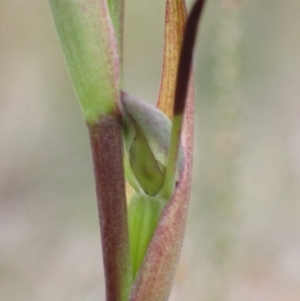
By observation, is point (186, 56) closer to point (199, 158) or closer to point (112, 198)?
point (112, 198)

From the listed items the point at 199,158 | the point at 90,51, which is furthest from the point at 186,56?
the point at 199,158

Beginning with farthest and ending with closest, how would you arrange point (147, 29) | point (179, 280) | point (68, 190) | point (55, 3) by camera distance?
point (147, 29) → point (68, 190) → point (179, 280) → point (55, 3)

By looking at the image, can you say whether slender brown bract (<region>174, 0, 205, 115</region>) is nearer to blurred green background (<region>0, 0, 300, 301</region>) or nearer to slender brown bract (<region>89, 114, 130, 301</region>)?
slender brown bract (<region>89, 114, 130, 301</region>)

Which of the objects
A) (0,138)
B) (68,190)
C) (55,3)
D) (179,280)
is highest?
(55,3)

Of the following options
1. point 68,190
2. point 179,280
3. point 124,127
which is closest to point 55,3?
point 124,127

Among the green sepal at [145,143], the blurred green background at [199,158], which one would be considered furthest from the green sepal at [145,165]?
the blurred green background at [199,158]

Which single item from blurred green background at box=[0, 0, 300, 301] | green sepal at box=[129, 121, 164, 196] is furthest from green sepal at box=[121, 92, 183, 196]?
blurred green background at box=[0, 0, 300, 301]

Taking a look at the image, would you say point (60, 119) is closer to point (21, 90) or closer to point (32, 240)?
point (21, 90)
